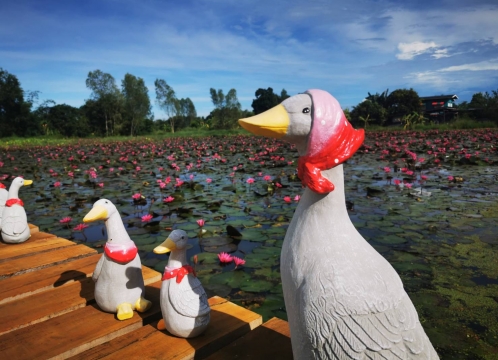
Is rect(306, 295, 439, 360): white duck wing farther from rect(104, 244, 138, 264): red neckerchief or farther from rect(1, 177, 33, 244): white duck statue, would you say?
rect(1, 177, 33, 244): white duck statue

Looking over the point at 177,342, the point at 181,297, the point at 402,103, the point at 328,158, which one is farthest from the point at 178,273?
the point at 402,103

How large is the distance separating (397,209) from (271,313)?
104 inches

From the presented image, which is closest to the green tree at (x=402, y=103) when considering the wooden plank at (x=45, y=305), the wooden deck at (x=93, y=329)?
the wooden deck at (x=93, y=329)

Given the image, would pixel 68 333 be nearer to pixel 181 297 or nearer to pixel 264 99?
pixel 181 297

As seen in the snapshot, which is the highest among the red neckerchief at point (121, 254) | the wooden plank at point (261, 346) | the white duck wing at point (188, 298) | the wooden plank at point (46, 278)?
the red neckerchief at point (121, 254)

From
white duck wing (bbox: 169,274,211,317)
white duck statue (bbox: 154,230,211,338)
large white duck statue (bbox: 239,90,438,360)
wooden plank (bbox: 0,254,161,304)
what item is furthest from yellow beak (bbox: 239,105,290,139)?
wooden plank (bbox: 0,254,161,304)

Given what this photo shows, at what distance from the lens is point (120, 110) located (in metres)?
30.1

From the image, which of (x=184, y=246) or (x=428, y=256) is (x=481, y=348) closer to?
(x=428, y=256)

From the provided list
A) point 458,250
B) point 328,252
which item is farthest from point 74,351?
point 458,250

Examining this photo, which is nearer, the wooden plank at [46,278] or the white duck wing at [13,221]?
the wooden plank at [46,278]

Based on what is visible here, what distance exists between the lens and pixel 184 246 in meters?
1.57

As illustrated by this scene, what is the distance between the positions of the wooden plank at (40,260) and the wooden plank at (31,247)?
0.30ft

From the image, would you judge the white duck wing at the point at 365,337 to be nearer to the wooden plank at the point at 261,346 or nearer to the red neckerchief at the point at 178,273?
the wooden plank at the point at 261,346

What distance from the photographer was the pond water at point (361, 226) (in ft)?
7.22
